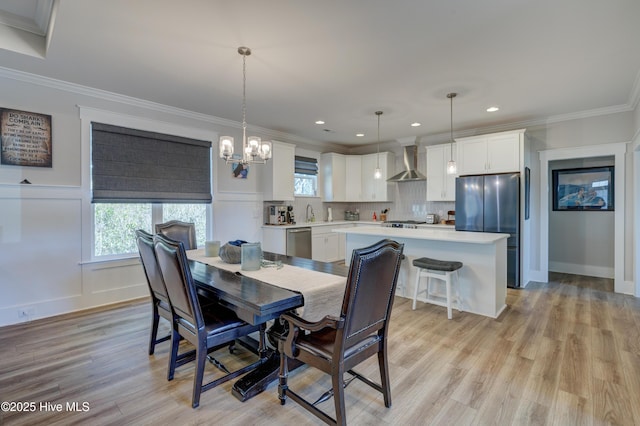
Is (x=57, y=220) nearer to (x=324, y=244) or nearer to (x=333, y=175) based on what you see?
(x=324, y=244)

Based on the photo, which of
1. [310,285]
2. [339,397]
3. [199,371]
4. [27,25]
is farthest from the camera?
[27,25]

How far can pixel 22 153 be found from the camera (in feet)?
10.4

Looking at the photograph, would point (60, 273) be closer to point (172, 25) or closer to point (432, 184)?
point (172, 25)

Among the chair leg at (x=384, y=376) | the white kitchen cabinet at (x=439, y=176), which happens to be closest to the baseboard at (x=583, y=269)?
the white kitchen cabinet at (x=439, y=176)

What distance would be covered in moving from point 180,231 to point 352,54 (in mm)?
2520

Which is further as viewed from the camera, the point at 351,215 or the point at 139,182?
the point at 351,215

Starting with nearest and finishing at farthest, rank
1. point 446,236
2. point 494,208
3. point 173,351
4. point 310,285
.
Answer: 1. point 310,285
2. point 173,351
3. point 446,236
4. point 494,208

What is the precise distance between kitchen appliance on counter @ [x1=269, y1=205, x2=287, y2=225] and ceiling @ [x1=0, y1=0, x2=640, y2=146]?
1.76 meters

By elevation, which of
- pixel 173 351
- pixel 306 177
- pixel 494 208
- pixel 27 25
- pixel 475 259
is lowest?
pixel 173 351

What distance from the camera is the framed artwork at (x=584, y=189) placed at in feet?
16.9

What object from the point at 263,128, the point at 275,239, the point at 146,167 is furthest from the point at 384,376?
the point at 263,128

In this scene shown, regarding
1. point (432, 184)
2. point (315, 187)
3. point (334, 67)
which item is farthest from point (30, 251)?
point (432, 184)

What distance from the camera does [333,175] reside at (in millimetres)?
6539

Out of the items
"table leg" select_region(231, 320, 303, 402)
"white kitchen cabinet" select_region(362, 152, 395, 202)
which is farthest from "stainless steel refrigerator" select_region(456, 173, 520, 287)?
"table leg" select_region(231, 320, 303, 402)
